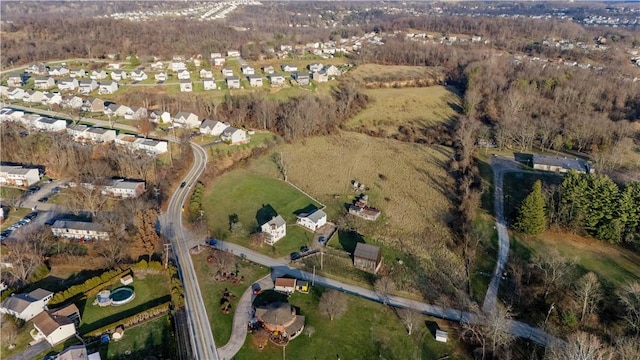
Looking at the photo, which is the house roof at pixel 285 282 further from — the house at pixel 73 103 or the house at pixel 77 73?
the house at pixel 77 73

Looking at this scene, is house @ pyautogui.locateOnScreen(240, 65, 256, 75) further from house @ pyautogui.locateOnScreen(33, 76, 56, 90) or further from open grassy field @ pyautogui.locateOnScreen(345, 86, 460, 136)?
house @ pyautogui.locateOnScreen(33, 76, 56, 90)

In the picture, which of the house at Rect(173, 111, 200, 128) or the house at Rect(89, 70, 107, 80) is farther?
the house at Rect(89, 70, 107, 80)

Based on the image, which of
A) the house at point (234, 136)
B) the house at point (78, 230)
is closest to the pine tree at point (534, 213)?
the house at point (234, 136)

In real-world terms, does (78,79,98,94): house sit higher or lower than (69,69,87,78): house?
lower

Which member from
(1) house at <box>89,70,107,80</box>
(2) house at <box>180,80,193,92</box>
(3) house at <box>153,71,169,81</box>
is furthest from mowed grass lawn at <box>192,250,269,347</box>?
(1) house at <box>89,70,107,80</box>

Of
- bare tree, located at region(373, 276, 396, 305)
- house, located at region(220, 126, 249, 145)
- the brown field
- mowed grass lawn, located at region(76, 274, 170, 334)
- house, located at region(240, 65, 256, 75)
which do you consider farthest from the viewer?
house, located at region(240, 65, 256, 75)

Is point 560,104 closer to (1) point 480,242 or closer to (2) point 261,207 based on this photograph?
(1) point 480,242
